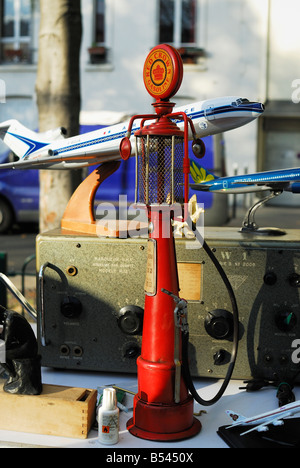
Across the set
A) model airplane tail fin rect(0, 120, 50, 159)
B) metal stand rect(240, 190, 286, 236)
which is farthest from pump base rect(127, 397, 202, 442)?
model airplane tail fin rect(0, 120, 50, 159)

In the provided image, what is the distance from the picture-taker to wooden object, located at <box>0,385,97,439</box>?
1.14 meters

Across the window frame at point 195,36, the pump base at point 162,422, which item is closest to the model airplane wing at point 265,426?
the pump base at point 162,422

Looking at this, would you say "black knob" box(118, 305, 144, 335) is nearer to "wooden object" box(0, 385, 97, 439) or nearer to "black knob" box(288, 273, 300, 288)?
"wooden object" box(0, 385, 97, 439)

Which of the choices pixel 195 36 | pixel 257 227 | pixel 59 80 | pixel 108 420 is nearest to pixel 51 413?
pixel 108 420

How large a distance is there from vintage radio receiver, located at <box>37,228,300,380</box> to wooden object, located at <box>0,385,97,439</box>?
0.26 m

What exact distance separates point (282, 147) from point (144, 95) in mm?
2851

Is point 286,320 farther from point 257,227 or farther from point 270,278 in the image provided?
point 257,227

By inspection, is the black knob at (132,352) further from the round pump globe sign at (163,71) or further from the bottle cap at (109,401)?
the round pump globe sign at (163,71)

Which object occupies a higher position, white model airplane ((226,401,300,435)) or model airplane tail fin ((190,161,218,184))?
model airplane tail fin ((190,161,218,184))

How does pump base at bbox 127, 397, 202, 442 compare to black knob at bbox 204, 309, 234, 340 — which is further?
black knob at bbox 204, 309, 234, 340

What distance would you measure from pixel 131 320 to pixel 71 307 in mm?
154

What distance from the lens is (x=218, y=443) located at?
1135mm

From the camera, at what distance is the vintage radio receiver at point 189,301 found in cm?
137

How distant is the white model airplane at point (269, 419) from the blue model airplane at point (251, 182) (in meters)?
0.52
